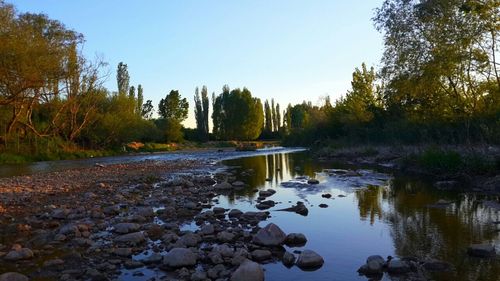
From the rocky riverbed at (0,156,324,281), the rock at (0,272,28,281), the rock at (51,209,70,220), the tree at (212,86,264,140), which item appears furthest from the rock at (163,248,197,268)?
the tree at (212,86,264,140)

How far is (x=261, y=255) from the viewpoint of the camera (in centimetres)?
739

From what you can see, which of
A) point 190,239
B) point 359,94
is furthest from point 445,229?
point 359,94

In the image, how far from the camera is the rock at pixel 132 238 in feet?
27.4

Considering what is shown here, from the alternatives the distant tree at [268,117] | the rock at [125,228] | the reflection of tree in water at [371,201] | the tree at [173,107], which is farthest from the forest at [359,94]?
the distant tree at [268,117]

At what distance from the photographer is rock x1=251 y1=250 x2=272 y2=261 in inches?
289

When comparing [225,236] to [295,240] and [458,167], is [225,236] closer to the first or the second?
[295,240]

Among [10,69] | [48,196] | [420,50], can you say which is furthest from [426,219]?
[10,69]

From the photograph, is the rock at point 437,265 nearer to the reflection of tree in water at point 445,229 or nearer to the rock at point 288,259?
the reflection of tree in water at point 445,229

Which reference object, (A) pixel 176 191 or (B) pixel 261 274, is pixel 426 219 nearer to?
(B) pixel 261 274

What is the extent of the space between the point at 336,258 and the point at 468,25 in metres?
16.9

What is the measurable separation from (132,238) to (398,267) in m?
4.95

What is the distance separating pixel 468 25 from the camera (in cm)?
2002

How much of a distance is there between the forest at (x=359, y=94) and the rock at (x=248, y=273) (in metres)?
16.5

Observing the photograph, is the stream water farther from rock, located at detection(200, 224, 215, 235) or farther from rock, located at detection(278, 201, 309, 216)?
rock, located at detection(200, 224, 215, 235)
